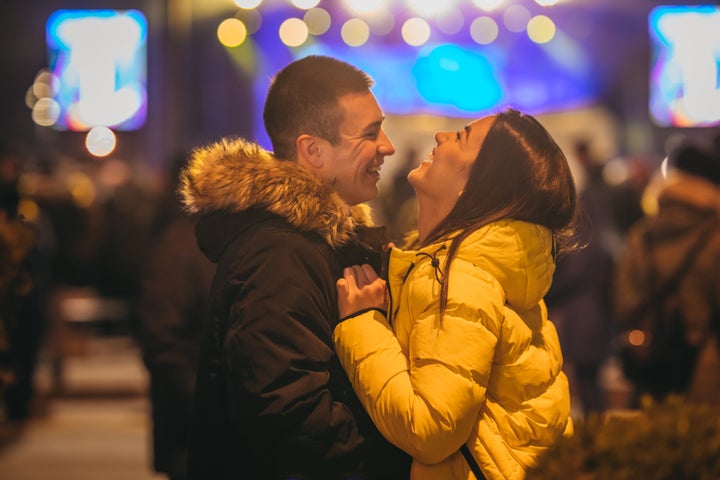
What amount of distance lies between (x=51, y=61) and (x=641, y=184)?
923 cm

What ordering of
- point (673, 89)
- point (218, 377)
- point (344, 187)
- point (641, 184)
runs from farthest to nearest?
point (673, 89)
point (641, 184)
point (344, 187)
point (218, 377)

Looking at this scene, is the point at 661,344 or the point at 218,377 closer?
the point at 218,377

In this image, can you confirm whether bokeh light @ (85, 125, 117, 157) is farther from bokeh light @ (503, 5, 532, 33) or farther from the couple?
the couple

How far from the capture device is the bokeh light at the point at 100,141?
18.9 meters

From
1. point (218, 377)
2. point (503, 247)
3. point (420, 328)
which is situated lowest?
point (218, 377)

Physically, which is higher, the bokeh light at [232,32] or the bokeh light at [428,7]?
the bokeh light at [428,7]

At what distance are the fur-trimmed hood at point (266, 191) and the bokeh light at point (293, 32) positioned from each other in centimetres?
1177

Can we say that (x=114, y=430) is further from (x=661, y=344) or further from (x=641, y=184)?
(x=641, y=184)

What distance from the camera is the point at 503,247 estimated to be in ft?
9.66

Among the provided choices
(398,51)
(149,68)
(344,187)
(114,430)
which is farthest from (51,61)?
(344,187)

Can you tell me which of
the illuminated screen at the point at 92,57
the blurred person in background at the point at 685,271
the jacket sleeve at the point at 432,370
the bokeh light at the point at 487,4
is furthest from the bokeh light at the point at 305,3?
the jacket sleeve at the point at 432,370

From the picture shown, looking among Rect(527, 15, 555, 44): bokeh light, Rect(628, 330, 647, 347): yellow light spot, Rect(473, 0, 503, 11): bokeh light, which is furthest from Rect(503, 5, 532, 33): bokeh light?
Rect(628, 330, 647, 347): yellow light spot

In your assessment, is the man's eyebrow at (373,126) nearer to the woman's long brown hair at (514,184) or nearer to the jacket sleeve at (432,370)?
the woman's long brown hair at (514,184)

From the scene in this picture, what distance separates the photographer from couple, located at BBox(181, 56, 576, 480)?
2.81 metres
